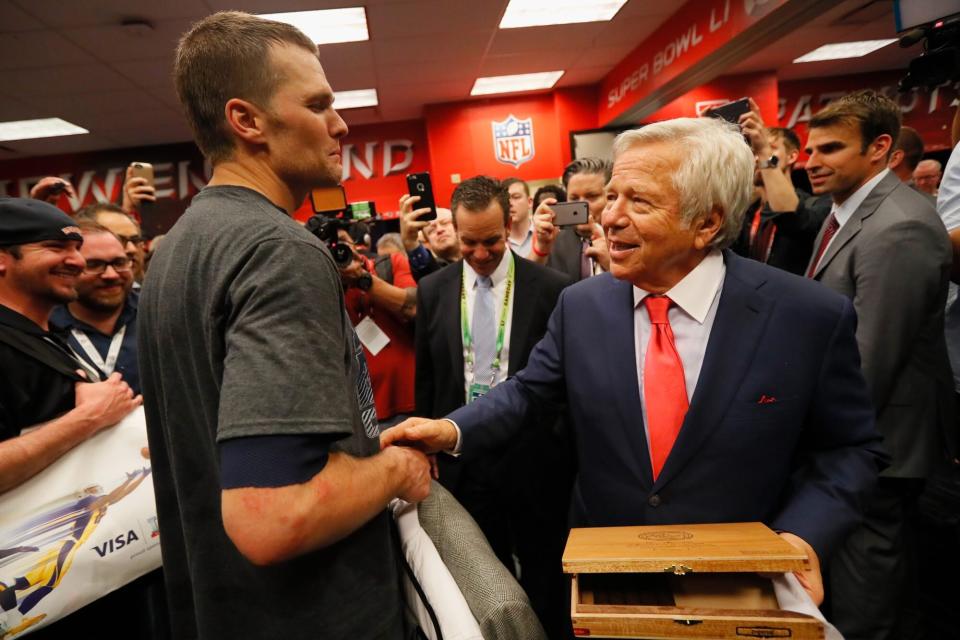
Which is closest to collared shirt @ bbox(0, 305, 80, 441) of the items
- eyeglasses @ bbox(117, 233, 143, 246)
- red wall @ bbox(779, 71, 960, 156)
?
eyeglasses @ bbox(117, 233, 143, 246)

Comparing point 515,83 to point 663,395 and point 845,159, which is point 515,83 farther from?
point 663,395

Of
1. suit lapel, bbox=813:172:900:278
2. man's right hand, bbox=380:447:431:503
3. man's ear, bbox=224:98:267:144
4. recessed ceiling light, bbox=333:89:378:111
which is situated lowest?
man's right hand, bbox=380:447:431:503

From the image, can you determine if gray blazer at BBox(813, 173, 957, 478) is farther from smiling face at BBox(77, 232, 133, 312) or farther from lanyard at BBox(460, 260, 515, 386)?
smiling face at BBox(77, 232, 133, 312)

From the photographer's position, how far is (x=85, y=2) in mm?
3961

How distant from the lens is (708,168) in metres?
1.29

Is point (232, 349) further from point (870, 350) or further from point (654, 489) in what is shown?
point (870, 350)

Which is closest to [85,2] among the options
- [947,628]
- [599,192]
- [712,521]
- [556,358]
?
[599,192]

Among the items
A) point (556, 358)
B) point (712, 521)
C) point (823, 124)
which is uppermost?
point (823, 124)

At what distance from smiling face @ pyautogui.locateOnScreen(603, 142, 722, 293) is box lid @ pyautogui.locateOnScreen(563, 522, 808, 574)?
62 centimetres

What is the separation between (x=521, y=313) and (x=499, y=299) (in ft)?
0.45

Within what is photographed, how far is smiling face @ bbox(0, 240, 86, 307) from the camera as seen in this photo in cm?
161

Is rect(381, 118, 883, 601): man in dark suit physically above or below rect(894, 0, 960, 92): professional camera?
below

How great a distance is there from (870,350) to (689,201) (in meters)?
1.17

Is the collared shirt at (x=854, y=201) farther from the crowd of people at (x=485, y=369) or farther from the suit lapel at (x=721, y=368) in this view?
the suit lapel at (x=721, y=368)
